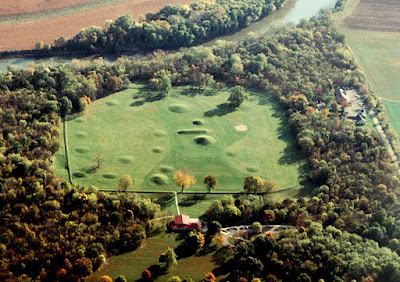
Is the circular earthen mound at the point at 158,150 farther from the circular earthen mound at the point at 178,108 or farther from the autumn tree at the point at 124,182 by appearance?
the circular earthen mound at the point at 178,108

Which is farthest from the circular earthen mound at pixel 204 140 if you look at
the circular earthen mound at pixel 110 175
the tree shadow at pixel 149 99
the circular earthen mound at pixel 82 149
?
the circular earthen mound at pixel 82 149

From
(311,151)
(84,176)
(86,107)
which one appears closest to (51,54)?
(86,107)

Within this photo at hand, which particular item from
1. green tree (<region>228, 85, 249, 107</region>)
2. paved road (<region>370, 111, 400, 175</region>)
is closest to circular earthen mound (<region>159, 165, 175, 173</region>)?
green tree (<region>228, 85, 249, 107</region>)

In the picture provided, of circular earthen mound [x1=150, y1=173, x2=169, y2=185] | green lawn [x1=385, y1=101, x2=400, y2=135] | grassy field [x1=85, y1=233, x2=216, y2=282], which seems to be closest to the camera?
grassy field [x1=85, y1=233, x2=216, y2=282]

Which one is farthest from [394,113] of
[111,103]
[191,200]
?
[111,103]

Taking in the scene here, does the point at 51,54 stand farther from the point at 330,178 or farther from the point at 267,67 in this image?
the point at 330,178

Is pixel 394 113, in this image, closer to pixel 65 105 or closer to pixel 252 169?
pixel 252 169

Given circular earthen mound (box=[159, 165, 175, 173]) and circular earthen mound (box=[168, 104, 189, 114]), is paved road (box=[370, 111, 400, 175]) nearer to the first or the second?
circular earthen mound (box=[168, 104, 189, 114])
